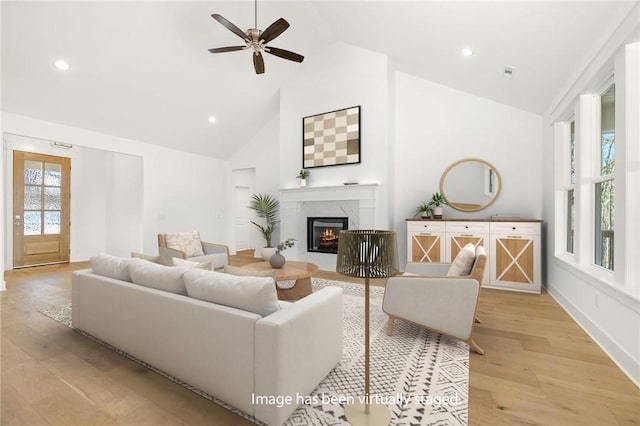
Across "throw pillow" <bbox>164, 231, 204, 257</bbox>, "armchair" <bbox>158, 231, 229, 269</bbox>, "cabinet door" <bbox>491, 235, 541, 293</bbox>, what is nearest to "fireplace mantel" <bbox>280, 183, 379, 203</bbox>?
"armchair" <bbox>158, 231, 229, 269</bbox>

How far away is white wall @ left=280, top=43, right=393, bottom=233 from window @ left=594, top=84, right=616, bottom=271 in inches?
102

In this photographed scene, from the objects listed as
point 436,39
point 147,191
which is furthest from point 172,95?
point 436,39

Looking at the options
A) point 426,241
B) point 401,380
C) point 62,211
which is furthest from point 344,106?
point 62,211

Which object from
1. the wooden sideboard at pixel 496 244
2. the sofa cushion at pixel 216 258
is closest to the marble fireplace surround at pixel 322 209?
the wooden sideboard at pixel 496 244

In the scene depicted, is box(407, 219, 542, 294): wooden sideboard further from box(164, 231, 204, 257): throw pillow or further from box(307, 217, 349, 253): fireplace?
box(164, 231, 204, 257): throw pillow

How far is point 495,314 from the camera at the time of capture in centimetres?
310

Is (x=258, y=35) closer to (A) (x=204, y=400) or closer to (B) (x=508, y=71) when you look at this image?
(B) (x=508, y=71)

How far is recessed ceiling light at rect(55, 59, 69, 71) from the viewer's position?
3839 mm

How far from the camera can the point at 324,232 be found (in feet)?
18.5

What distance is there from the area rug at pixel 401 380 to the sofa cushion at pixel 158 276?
588 millimetres

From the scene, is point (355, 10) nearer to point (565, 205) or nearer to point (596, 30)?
point (596, 30)

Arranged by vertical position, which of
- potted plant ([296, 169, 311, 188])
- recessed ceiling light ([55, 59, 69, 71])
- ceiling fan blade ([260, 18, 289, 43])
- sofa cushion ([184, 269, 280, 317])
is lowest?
sofa cushion ([184, 269, 280, 317])

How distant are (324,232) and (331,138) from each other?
5.93ft

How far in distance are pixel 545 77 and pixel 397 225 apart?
2.81m
